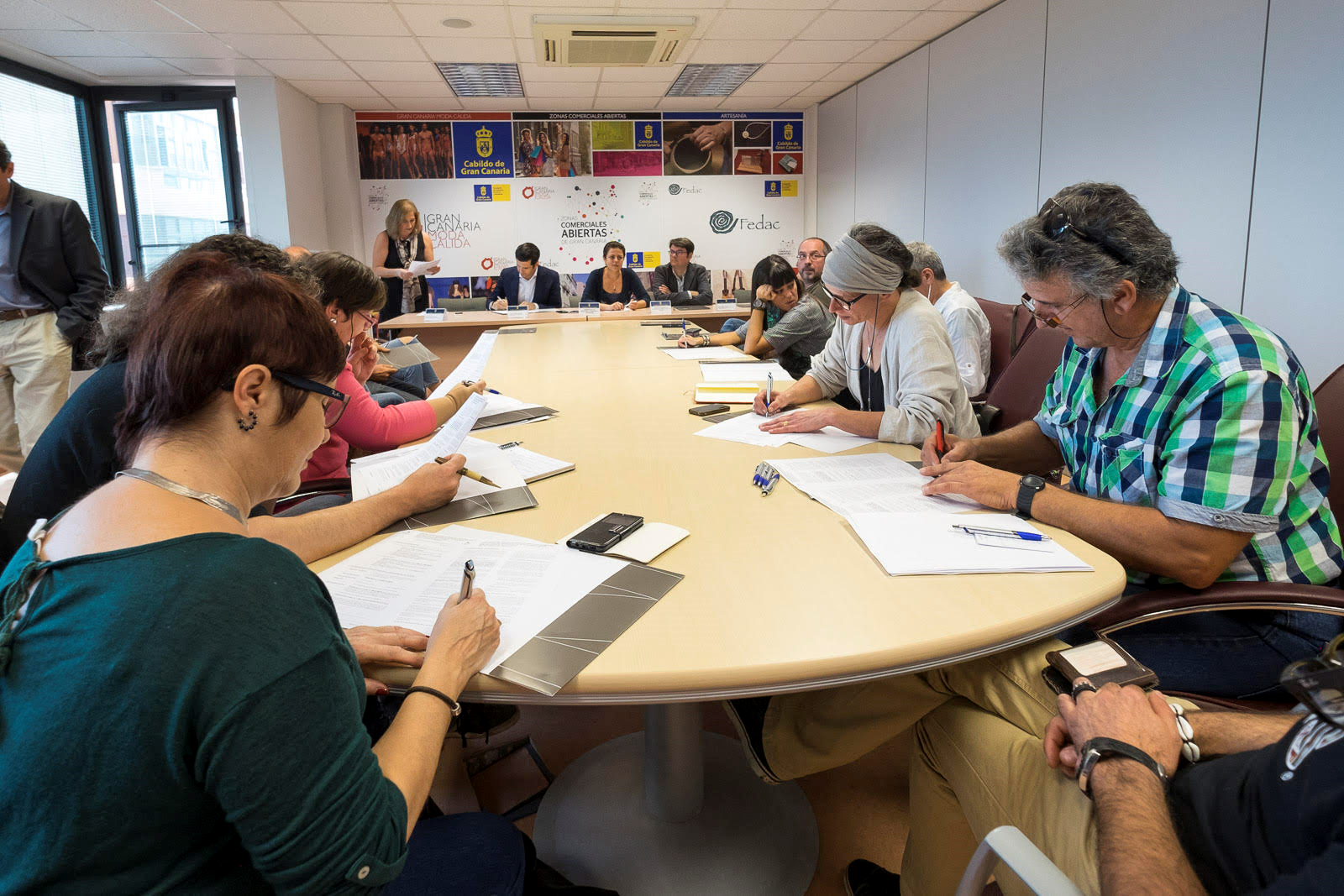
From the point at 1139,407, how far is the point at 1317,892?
3.38 feet

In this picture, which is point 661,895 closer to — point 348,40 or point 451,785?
point 451,785

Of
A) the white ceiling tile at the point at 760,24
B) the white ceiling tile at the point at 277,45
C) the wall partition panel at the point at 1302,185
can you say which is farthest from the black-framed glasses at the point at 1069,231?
the white ceiling tile at the point at 277,45

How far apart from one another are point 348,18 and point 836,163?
197 inches

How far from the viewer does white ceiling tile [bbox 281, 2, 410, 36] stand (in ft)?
14.9

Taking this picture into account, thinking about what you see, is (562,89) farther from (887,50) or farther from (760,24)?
(887,50)

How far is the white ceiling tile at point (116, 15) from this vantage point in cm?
448

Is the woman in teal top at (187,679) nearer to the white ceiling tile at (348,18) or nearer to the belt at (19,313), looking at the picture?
the belt at (19,313)

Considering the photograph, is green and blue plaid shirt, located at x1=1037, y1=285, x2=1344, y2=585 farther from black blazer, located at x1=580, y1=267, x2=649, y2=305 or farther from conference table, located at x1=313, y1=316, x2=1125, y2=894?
black blazer, located at x1=580, y1=267, x2=649, y2=305

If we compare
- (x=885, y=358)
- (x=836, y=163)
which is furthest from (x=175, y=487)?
(x=836, y=163)

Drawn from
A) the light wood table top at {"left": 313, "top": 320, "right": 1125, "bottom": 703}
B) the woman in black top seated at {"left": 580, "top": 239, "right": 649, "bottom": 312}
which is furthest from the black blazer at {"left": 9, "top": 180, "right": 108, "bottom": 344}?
the woman in black top seated at {"left": 580, "top": 239, "right": 649, "bottom": 312}

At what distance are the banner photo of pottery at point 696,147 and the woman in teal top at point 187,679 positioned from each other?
27.2 ft

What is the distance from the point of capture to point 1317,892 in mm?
614

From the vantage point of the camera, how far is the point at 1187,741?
3.19 feet

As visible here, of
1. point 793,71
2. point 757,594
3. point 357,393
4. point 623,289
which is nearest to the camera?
point 757,594
